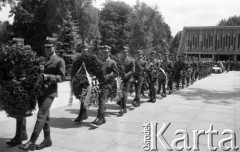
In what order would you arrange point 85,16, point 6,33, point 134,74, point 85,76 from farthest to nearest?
point 6,33, point 85,16, point 134,74, point 85,76

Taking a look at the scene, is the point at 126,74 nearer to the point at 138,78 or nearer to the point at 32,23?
the point at 138,78

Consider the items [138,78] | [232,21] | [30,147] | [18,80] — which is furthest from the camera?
[232,21]

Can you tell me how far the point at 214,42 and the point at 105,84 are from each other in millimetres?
69173

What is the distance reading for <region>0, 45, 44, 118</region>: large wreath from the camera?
5496 millimetres

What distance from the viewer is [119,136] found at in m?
6.64

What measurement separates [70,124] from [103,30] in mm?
53393

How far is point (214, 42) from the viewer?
237ft

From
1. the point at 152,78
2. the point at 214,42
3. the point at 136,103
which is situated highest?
the point at 214,42

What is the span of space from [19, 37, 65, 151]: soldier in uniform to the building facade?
66.8 m

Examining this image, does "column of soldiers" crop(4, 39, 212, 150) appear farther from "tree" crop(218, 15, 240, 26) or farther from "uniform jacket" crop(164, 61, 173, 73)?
"tree" crop(218, 15, 240, 26)

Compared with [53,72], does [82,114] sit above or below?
below

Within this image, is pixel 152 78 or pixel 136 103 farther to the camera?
pixel 152 78

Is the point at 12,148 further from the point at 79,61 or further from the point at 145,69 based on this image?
the point at 145,69

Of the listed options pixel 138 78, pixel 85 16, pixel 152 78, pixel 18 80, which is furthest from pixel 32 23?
pixel 18 80
